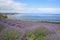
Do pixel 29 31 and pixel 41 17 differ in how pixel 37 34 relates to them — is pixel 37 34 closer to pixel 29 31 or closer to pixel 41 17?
pixel 29 31

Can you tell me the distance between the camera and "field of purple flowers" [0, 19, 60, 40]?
2145 millimetres

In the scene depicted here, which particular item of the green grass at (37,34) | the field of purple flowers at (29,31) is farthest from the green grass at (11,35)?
the green grass at (37,34)

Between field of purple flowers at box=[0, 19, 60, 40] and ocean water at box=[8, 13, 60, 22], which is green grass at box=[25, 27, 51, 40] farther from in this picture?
ocean water at box=[8, 13, 60, 22]

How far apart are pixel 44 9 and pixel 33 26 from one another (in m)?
0.35

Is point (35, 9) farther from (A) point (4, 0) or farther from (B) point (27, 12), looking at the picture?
(A) point (4, 0)

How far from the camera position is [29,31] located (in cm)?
218

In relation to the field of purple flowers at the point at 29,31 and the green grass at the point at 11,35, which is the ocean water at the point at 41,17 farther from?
the green grass at the point at 11,35

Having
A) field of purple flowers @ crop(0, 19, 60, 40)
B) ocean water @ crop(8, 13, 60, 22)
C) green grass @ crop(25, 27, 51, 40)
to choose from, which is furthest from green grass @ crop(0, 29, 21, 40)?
ocean water @ crop(8, 13, 60, 22)

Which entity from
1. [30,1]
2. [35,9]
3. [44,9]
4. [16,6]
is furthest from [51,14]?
[16,6]

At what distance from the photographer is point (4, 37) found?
214 cm

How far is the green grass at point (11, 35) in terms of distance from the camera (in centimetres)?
213

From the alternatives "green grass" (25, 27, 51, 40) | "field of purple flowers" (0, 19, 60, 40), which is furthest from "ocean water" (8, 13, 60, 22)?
"green grass" (25, 27, 51, 40)

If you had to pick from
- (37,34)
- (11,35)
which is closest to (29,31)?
(37,34)

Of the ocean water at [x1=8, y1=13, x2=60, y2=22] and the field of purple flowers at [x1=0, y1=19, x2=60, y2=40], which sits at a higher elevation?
the ocean water at [x1=8, y1=13, x2=60, y2=22]
